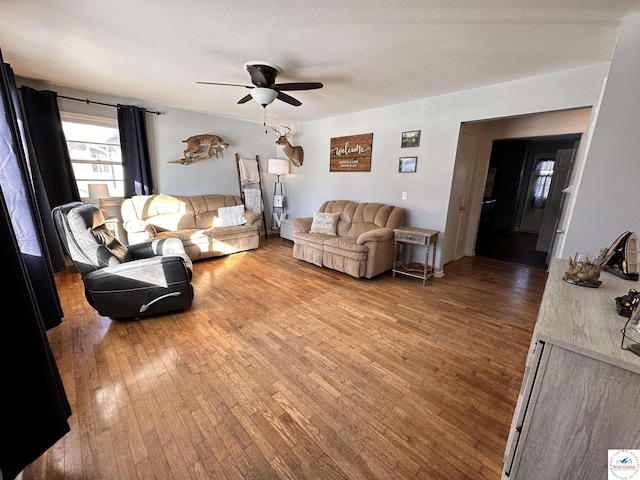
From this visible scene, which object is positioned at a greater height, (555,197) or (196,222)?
(555,197)

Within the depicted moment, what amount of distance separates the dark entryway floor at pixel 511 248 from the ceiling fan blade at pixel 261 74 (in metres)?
4.63

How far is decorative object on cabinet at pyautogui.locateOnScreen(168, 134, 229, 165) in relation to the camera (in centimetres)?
466

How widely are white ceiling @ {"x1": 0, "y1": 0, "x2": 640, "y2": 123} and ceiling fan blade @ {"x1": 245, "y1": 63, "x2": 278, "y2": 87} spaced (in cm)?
11

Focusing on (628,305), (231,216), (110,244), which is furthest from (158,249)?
(628,305)

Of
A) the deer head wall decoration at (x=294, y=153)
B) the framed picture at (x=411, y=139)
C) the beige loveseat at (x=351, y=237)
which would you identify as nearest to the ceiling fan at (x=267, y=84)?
the framed picture at (x=411, y=139)

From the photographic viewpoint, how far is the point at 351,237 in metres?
3.95

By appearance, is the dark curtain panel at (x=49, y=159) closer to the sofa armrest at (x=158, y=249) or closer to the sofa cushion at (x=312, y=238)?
the sofa armrest at (x=158, y=249)

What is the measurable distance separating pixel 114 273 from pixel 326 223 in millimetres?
2883

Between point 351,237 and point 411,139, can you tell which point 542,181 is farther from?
point 351,237

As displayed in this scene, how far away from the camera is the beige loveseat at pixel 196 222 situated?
3903 millimetres

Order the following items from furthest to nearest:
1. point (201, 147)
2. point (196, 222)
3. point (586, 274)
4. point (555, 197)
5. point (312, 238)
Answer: point (555, 197) < point (201, 147) < point (196, 222) < point (312, 238) < point (586, 274)

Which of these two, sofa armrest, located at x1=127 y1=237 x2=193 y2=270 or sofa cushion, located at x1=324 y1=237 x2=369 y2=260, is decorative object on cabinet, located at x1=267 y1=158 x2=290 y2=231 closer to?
sofa cushion, located at x1=324 y1=237 x2=369 y2=260

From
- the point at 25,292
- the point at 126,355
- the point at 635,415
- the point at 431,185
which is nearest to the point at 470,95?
the point at 431,185

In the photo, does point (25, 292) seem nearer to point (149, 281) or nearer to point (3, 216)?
point (3, 216)
